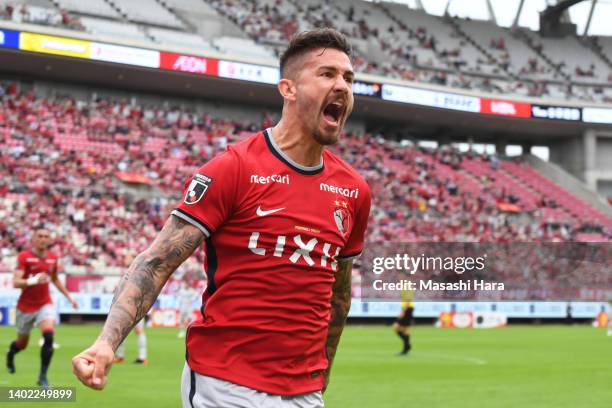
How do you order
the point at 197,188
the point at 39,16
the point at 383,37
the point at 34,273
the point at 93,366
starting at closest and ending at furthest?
the point at 93,366, the point at 197,188, the point at 34,273, the point at 39,16, the point at 383,37

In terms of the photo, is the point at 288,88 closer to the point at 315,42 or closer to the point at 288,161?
the point at 315,42

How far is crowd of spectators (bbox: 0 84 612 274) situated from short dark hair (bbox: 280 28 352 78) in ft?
85.4

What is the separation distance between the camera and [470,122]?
60625 millimetres

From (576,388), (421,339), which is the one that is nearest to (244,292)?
(576,388)

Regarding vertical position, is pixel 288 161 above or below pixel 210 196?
above

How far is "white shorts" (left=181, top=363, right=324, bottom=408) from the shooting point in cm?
388

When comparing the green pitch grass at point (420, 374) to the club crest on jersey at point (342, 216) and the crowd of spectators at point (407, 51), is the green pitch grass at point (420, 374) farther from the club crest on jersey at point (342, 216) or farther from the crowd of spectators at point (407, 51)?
the crowd of spectators at point (407, 51)

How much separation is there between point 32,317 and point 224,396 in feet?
38.4

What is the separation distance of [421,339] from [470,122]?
33.0m

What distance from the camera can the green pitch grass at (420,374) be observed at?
44.8ft

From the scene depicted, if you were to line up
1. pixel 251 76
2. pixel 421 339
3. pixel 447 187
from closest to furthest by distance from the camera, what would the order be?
pixel 421 339 → pixel 251 76 → pixel 447 187

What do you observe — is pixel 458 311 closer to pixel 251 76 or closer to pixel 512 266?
pixel 512 266

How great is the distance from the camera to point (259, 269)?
13.0 ft

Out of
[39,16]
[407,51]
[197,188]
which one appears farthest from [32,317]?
[407,51]
